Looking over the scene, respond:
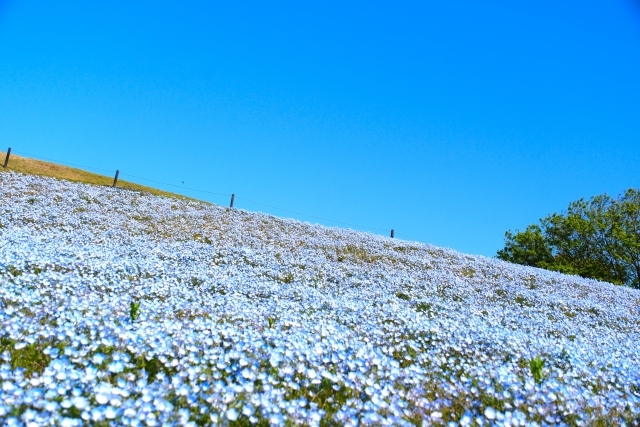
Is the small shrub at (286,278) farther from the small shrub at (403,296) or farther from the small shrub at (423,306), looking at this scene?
the small shrub at (423,306)

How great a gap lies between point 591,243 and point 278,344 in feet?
159

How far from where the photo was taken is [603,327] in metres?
12.6

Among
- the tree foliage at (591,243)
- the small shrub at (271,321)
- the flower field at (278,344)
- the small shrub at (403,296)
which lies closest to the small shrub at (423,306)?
the flower field at (278,344)

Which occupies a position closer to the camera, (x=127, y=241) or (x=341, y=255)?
(x=127, y=241)

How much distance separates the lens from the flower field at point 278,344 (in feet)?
15.3

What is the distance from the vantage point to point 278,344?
21.3ft

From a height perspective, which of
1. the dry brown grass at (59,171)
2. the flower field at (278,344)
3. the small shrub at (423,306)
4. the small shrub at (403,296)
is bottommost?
the flower field at (278,344)

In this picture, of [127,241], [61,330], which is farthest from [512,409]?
[127,241]

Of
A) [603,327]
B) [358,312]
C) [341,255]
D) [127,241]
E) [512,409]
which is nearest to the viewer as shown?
→ [512,409]

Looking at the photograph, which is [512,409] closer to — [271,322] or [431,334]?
[431,334]

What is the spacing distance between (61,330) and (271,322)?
3.12m

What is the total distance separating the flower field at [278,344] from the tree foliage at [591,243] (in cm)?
2996

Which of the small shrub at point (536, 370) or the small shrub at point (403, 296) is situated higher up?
the small shrub at point (403, 296)

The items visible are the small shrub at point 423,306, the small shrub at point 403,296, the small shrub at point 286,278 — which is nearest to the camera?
the small shrub at point 423,306
